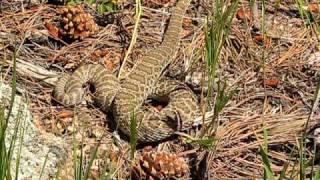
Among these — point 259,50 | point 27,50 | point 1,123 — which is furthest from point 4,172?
point 259,50

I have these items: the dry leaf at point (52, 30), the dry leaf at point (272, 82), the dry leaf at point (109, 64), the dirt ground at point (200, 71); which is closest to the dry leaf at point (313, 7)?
the dirt ground at point (200, 71)

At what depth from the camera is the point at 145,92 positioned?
3.91m

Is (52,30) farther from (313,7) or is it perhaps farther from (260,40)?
(313,7)

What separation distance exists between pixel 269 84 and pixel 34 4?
1.72 m

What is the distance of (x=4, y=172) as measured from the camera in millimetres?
2041

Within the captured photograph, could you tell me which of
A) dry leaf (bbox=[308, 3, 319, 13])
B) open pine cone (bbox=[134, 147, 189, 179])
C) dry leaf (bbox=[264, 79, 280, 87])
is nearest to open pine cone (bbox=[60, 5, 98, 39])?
dry leaf (bbox=[264, 79, 280, 87])

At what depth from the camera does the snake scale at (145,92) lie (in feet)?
11.5

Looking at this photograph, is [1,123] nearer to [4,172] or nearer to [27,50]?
[4,172]

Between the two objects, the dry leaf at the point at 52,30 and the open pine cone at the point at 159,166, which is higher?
the dry leaf at the point at 52,30

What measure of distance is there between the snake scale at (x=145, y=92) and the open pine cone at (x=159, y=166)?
364 millimetres

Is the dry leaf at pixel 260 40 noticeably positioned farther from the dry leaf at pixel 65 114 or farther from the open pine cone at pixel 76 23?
the dry leaf at pixel 65 114

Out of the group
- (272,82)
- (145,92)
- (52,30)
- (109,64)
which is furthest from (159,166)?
(52,30)

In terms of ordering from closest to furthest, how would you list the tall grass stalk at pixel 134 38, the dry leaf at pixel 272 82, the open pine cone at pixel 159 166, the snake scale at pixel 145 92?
the open pine cone at pixel 159 166
the snake scale at pixel 145 92
the dry leaf at pixel 272 82
the tall grass stalk at pixel 134 38

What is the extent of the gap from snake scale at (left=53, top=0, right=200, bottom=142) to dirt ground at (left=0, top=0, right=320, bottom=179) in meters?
Answer: 0.07
